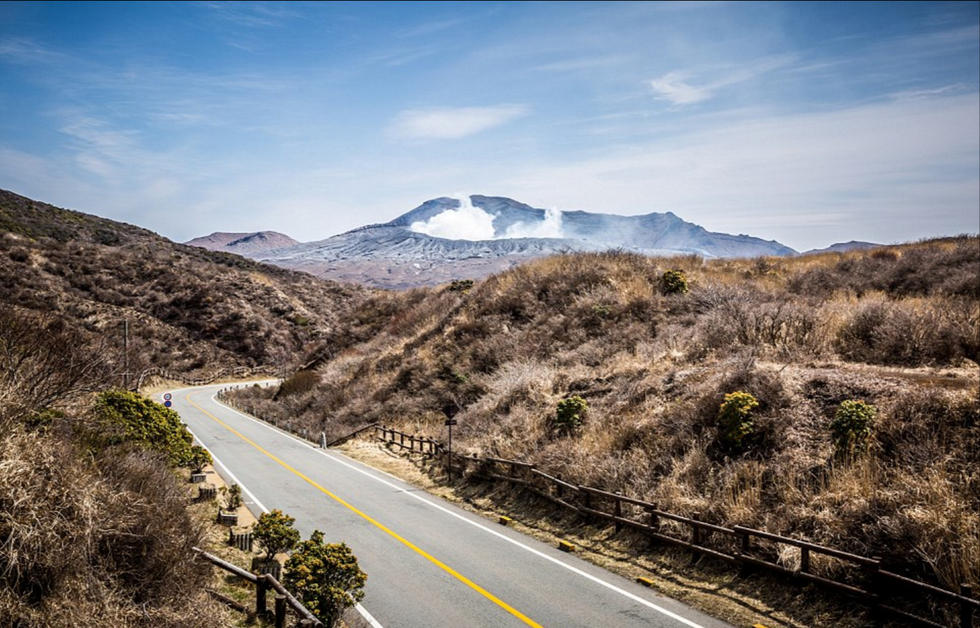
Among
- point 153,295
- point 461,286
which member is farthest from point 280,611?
point 153,295

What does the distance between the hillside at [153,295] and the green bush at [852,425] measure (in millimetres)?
52628

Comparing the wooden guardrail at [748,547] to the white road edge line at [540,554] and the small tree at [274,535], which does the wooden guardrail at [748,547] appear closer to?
the white road edge line at [540,554]

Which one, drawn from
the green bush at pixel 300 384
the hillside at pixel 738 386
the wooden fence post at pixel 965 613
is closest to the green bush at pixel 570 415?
the hillside at pixel 738 386

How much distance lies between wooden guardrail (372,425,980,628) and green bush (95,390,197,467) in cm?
970

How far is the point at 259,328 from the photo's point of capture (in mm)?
71438

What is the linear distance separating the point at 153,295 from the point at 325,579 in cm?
7169

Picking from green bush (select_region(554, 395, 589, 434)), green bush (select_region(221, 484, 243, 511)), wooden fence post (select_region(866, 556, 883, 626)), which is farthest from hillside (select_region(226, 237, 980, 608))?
green bush (select_region(221, 484, 243, 511))

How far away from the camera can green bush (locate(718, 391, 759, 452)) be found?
12820 mm

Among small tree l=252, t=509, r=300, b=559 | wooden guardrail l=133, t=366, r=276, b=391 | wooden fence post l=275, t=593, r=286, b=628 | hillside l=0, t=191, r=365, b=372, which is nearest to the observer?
wooden fence post l=275, t=593, r=286, b=628

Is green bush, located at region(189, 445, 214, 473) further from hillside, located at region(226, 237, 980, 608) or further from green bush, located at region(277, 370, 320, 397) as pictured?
green bush, located at region(277, 370, 320, 397)

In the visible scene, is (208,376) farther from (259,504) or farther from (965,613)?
(965,613)

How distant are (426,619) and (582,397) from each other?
11.2 m

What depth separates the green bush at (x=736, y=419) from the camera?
12820 mm

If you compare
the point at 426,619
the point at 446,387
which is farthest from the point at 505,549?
the point at 446,387
